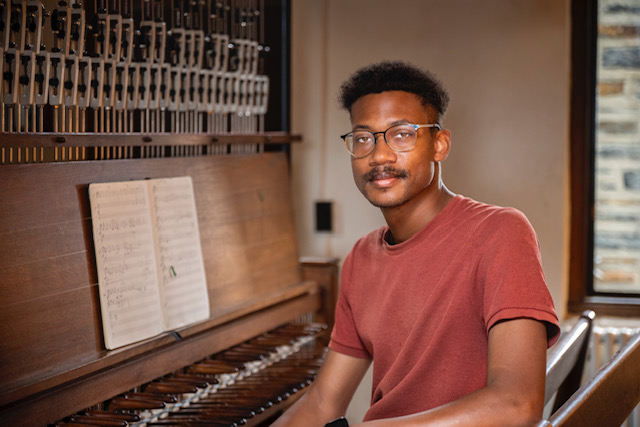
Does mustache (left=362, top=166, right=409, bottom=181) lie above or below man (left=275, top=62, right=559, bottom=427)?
above

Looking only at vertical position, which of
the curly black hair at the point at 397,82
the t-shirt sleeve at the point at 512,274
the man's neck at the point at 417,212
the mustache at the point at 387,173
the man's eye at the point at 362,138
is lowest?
the t-shirt sleeve at the point at 512,274

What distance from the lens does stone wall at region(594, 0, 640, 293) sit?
3418 millimetres

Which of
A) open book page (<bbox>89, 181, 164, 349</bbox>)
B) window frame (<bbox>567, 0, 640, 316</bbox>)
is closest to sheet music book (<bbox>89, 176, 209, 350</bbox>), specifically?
open book page (<bbox>89, 181, 164, 349</bbox>)

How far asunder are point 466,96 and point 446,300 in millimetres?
1970

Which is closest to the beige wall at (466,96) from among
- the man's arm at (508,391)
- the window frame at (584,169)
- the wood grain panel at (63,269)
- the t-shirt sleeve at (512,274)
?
the window frame at (584,169)

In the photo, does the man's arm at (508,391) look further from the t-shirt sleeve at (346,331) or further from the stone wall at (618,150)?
the stone wall at (618,150)

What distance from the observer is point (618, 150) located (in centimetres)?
346

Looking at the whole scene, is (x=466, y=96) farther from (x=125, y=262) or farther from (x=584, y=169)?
(x=125, y=262)

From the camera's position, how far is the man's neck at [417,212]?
1.77m

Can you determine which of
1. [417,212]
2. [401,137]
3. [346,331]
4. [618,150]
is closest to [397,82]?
[401,137]

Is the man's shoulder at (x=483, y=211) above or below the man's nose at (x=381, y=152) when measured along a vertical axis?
below

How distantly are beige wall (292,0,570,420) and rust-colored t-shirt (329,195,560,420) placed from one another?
1725 millimetres

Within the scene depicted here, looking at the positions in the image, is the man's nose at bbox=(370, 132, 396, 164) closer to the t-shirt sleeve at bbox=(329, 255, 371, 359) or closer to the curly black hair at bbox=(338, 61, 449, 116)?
the curly black hair at bbox=(338, 61, 449, 116)

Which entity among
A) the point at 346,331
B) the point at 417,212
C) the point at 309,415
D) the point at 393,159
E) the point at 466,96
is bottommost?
the point at 309,415
